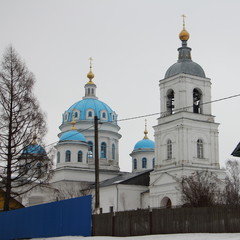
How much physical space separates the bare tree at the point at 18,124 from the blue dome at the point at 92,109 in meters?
34.5

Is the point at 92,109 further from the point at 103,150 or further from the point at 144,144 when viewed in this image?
the point at 144,144

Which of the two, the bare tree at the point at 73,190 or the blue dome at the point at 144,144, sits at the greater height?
the blue dome at the point at 144,144

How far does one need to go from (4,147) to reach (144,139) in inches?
1539

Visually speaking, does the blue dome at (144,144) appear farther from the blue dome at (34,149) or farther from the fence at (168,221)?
the fence at (168,221)

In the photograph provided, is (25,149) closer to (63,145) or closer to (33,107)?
(33,107)

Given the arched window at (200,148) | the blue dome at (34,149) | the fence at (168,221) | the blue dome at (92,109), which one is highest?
the blue dome at (92,109)

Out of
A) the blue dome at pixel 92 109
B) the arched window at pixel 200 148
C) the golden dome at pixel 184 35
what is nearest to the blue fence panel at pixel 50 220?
the arched window at pixel 200 148

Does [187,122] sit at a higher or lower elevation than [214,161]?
higher

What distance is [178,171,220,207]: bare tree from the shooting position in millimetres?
32781

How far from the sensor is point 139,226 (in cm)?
2250

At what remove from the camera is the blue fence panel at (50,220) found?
24500mm

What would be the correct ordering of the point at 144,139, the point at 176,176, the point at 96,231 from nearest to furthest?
the point at 96,231 < the point at 176,176 < the point at 144,139

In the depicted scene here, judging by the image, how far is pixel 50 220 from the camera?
26.8 metres

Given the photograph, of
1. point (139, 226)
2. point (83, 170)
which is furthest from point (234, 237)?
point (83, 170)
